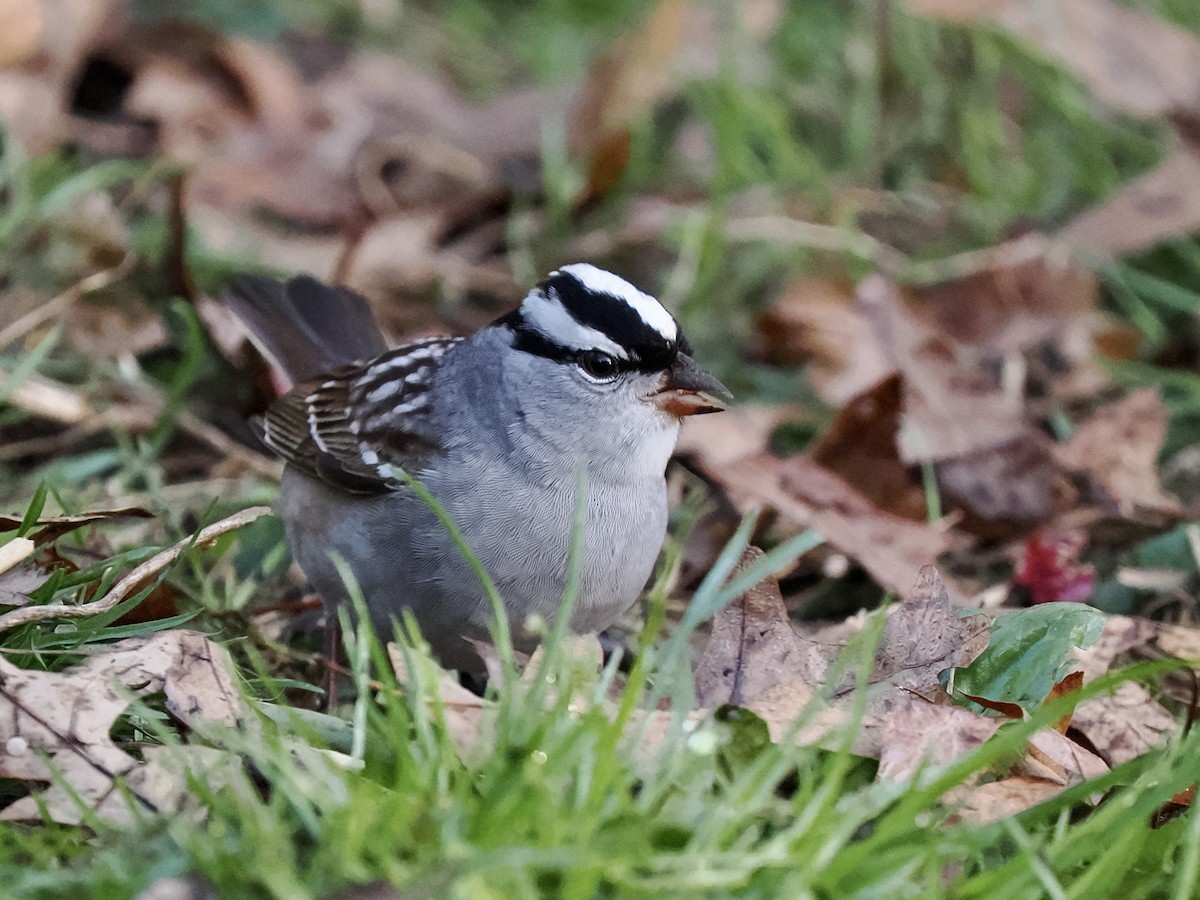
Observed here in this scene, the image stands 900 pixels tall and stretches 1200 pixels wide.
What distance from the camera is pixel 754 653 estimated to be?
235 cm

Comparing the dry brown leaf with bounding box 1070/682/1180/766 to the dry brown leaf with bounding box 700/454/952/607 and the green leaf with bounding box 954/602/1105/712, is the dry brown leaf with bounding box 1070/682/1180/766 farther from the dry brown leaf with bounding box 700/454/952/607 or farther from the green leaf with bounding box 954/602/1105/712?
the dry brown leaf with bounding box 700/454/952/607

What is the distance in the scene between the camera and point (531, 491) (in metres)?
2.76

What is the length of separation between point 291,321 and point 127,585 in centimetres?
139

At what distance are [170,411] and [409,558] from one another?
1200 millimetres

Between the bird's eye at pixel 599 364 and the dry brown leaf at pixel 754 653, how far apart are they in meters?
0.60

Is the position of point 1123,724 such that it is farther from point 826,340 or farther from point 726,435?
point 826,340

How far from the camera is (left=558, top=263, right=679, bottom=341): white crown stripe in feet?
9.23

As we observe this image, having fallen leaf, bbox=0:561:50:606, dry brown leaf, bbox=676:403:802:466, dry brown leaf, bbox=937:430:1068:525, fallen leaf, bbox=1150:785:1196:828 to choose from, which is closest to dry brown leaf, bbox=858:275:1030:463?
dry brown leaf, bbox=937:430:1068:525

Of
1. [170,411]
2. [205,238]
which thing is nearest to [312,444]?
[170,411]

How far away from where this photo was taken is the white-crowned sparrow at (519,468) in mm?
2682

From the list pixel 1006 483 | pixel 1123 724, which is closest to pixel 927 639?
pixel 1123 724

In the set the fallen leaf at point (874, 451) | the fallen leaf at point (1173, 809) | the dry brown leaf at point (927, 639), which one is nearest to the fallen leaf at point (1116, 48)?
the fallen leaf at point (874, 451)

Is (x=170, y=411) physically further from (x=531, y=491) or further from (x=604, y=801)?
(x=604, y=801)

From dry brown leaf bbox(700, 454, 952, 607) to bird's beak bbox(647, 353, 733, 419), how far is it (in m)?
0.59
